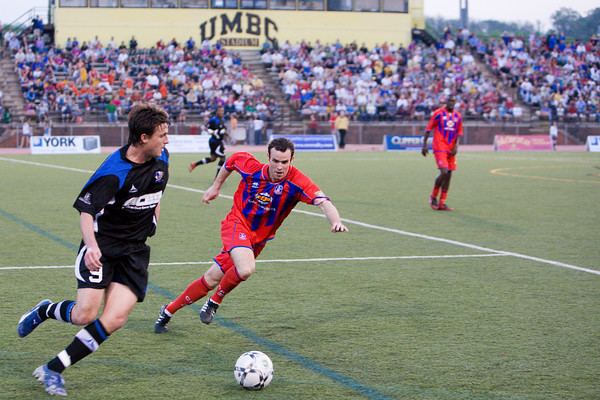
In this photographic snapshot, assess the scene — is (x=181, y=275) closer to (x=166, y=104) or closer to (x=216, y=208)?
(x=216, y=208)

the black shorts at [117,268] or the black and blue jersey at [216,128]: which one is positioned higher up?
the black and blue jersey at [216,128]

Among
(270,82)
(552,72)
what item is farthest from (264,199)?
(552,72)

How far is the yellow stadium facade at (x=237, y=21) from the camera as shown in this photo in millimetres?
50869

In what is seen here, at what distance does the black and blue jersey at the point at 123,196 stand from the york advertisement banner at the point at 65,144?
32.0 m

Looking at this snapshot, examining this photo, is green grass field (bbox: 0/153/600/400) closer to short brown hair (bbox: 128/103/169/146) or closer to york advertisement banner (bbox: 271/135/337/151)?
short brown hair (bbox: 128/103/169/146)

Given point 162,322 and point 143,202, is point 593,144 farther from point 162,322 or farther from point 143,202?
point 143,202

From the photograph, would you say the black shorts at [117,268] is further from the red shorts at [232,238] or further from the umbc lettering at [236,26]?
the umbc lettering at [236,26]

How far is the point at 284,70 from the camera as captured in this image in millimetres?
49250

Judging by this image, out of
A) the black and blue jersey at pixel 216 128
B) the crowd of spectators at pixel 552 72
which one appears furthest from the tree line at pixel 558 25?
the black and blue jersey at pixel 216 128

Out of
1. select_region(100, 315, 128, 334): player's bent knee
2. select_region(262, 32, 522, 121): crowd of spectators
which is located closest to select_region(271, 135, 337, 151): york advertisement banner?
select_region(262, 32, 522, 121): crowd of spectators

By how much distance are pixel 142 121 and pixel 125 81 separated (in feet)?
129

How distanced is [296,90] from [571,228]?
1337 inches

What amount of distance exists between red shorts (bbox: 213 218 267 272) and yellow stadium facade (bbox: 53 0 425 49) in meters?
45.4

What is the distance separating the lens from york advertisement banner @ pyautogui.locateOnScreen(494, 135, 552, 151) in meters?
43.8
